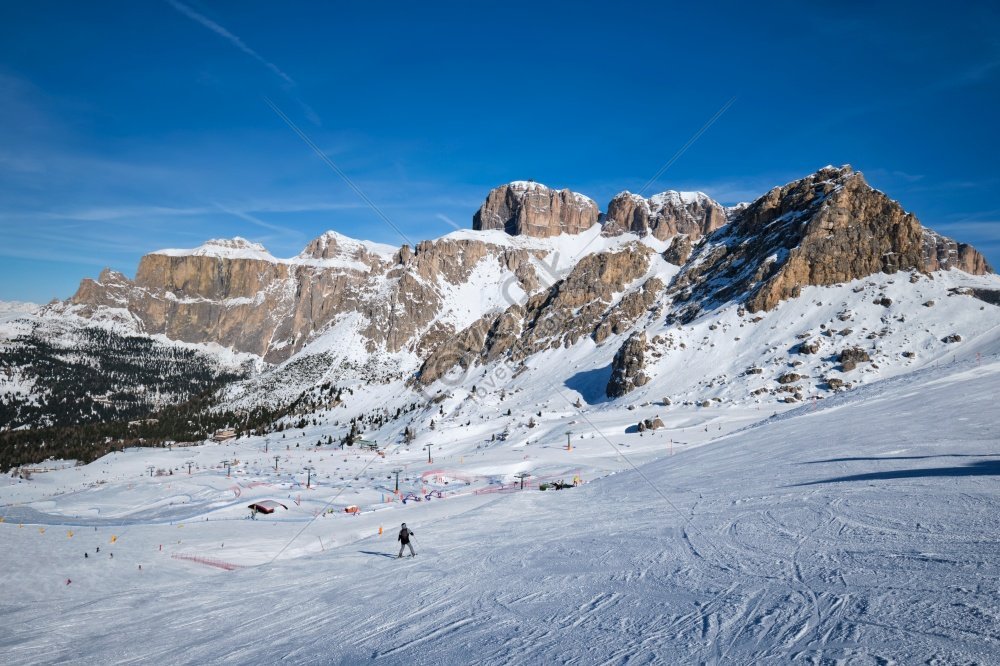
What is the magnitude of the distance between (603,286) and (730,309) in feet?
165

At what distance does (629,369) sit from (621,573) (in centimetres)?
6880

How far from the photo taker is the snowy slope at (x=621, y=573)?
744 cm

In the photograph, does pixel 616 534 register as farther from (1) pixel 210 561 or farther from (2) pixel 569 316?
(2) pixel 569 316

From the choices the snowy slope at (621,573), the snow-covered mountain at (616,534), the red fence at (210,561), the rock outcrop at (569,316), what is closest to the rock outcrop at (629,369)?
the snow-covered mountain at (616,534)

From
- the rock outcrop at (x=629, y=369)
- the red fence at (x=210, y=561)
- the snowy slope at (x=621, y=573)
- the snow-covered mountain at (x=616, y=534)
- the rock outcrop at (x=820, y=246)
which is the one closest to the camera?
the snowy slope at (x=621, y=573)

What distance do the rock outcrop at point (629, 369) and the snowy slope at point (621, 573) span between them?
47.9 m

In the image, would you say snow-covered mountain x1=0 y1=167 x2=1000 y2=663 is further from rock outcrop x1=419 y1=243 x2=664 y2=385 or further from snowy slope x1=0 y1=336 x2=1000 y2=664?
rock outcrop x1=419 y1=243 x2=664 y2=385

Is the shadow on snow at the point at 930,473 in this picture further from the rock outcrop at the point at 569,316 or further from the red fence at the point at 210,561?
the rock outcrop at the point at 569,316

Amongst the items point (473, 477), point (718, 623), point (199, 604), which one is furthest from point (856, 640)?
point (473, 477)

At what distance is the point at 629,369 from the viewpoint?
257 ft

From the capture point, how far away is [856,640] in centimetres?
648

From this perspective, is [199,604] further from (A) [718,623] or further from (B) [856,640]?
(B) [856,640]

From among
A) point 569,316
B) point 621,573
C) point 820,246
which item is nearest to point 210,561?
point 621,573

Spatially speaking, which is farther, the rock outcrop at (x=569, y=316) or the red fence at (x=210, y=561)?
the rock outcrop at (x=569, y=316)
